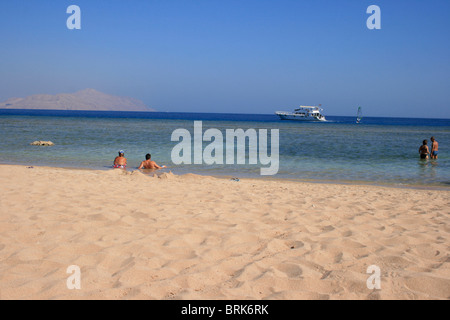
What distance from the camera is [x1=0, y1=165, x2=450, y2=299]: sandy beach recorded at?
124 inches

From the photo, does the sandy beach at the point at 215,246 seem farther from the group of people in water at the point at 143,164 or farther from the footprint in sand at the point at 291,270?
the group of people in water at the point at 143,164

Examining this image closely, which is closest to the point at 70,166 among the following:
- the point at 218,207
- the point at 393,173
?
the point at 218,207

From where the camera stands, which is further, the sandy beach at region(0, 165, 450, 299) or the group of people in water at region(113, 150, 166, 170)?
the group of people in water at region(113, 150, 166, 170)

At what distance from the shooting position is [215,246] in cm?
423

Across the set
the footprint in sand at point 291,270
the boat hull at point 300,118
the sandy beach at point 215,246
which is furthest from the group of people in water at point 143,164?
the boat hull at point 300,118

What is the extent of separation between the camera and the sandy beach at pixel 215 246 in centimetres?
316

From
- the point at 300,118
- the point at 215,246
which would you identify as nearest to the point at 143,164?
the point at 215,246

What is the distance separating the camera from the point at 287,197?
299 inches

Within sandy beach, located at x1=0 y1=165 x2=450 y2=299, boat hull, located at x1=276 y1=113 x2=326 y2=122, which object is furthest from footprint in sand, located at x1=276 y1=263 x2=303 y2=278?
boat hull, located at x1=276 y1=113 x2=326 y2=122

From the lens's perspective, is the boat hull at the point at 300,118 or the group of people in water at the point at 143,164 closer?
the group of people in water at the point at 143,164

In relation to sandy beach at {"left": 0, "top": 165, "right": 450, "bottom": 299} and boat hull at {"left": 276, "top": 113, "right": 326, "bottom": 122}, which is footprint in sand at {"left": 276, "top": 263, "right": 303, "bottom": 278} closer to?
sandy beach at {"left": 0, "top": 165, "right": 450, "bottom": 299}

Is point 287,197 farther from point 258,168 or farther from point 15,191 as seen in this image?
point 258,168
